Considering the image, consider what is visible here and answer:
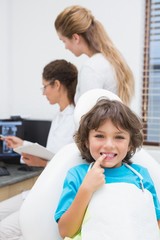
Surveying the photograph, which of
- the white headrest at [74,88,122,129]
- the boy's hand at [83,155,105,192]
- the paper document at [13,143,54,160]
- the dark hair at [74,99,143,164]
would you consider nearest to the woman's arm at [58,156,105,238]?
the boy's hand at [83,155,105,192]

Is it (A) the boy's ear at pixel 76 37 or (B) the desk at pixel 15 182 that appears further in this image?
(B) the desk at pixel 15 182

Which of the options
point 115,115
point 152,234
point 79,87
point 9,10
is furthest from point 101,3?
point 152,234

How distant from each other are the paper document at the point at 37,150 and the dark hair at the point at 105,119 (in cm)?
46

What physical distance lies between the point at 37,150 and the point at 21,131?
0.75 meters

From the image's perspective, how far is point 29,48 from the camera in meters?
2.58

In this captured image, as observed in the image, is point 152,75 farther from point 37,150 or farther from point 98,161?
point 98,161

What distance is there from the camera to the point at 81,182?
45.6 inches

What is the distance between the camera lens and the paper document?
1685mm

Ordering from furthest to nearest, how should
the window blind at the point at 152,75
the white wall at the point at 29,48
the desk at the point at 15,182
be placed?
1. the white wall at the point at 29,48
2. the window blind at the point at 152,75
3. the desk at the point at 15,182

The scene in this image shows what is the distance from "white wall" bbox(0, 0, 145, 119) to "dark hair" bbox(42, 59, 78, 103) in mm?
541

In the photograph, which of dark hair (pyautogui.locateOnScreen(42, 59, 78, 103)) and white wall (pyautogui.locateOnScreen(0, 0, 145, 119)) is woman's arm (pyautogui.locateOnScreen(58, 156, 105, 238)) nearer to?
dark hair (pyautogui.locateOnScreen(42, 59, 78, 103))

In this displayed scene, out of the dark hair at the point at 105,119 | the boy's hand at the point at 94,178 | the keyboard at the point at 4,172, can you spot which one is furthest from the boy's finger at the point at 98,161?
the keyboard at the point at 4,172

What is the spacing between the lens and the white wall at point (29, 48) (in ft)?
8.07

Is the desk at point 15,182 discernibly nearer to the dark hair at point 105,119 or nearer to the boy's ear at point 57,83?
the boy's ear at point 57,83
